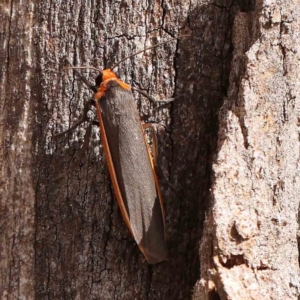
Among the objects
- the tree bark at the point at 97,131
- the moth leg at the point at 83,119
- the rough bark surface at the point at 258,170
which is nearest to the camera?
the rough bark surface at the point at 258,170

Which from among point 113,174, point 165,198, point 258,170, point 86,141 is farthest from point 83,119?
point 258,170

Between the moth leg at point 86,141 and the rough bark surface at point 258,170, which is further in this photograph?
the moth leg at point 86,141

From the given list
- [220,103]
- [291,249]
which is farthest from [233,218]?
[220,103]

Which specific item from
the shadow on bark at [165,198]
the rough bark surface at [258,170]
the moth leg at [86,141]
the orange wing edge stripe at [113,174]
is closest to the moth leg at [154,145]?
the shadow on bark at [165,198]

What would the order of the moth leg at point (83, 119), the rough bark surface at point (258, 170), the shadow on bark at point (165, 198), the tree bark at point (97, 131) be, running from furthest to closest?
the moth leg at point (83, 119), the shadow on bark at point (165, 198), the tree bark at point (97, 131), the rough bark surface at point (258, 170)

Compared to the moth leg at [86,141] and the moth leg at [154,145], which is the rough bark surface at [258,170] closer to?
the moth leg at [154,145]

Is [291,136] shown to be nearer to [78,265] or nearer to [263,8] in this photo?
[263,8]

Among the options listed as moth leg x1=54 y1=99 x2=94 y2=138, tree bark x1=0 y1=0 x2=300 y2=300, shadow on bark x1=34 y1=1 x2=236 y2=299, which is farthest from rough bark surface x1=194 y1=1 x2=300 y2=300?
moth leg x1=54 y1=99 x2=94 y2=138

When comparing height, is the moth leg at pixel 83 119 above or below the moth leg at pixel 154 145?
above
